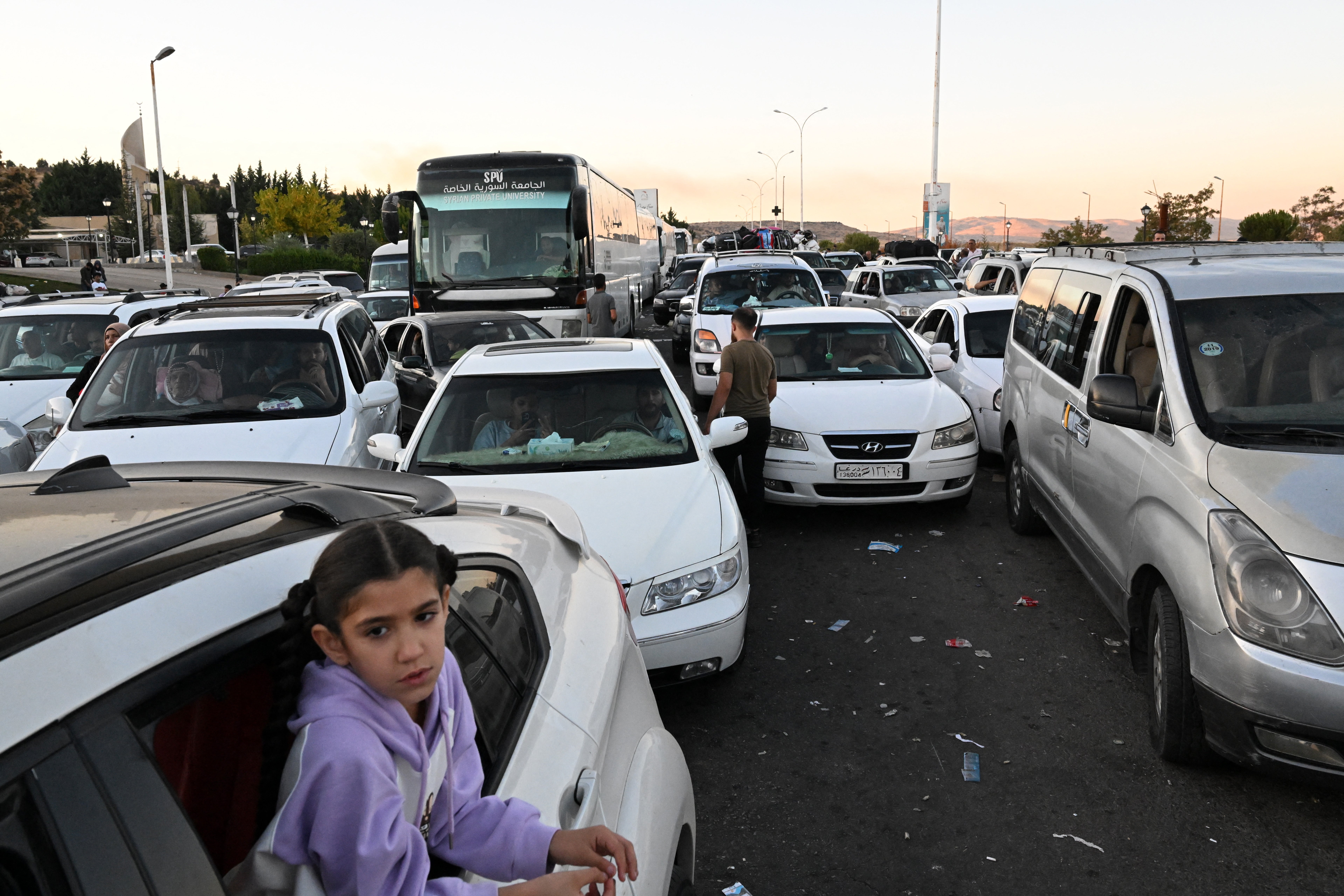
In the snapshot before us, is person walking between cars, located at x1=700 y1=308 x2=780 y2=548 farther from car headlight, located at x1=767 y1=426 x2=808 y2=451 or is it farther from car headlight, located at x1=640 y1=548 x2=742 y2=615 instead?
car headlight, located at x1=640 y1=548 x2=742 y2=615

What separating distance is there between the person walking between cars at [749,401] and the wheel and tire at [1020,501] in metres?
1.89

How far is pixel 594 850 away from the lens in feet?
6.06

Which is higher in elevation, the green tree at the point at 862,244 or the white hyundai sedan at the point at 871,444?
the green tree at the point at 862,244

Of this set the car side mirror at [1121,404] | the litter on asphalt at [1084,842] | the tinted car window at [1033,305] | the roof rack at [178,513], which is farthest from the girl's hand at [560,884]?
the tinted car window at [1033,305]

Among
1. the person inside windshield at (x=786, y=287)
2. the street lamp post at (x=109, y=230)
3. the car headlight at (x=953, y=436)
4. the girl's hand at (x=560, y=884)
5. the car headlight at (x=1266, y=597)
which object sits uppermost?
the street lamp post at (x=109, y=230)

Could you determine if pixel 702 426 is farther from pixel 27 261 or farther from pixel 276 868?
pixel 27 261

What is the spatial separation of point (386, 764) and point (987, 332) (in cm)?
1139

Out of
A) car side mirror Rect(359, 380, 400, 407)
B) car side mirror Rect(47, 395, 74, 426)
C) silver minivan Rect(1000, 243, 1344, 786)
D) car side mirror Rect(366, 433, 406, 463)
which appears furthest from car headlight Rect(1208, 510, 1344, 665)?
car side mirror Rect(47, 395, 74, 426)

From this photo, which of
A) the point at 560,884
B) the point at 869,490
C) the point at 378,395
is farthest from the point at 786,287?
the point at 560,884

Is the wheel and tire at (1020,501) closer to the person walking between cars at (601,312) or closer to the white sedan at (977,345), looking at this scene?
the white sedan at (977,345)

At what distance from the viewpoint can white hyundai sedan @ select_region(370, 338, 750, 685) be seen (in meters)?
4.91

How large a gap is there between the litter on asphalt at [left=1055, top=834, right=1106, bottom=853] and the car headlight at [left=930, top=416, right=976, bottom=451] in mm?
4656

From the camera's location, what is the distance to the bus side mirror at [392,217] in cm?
1557

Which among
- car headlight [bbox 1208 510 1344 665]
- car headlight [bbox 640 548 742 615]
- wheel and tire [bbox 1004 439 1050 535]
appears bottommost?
wheel and tire [bbox 1004 439 1050 535]
